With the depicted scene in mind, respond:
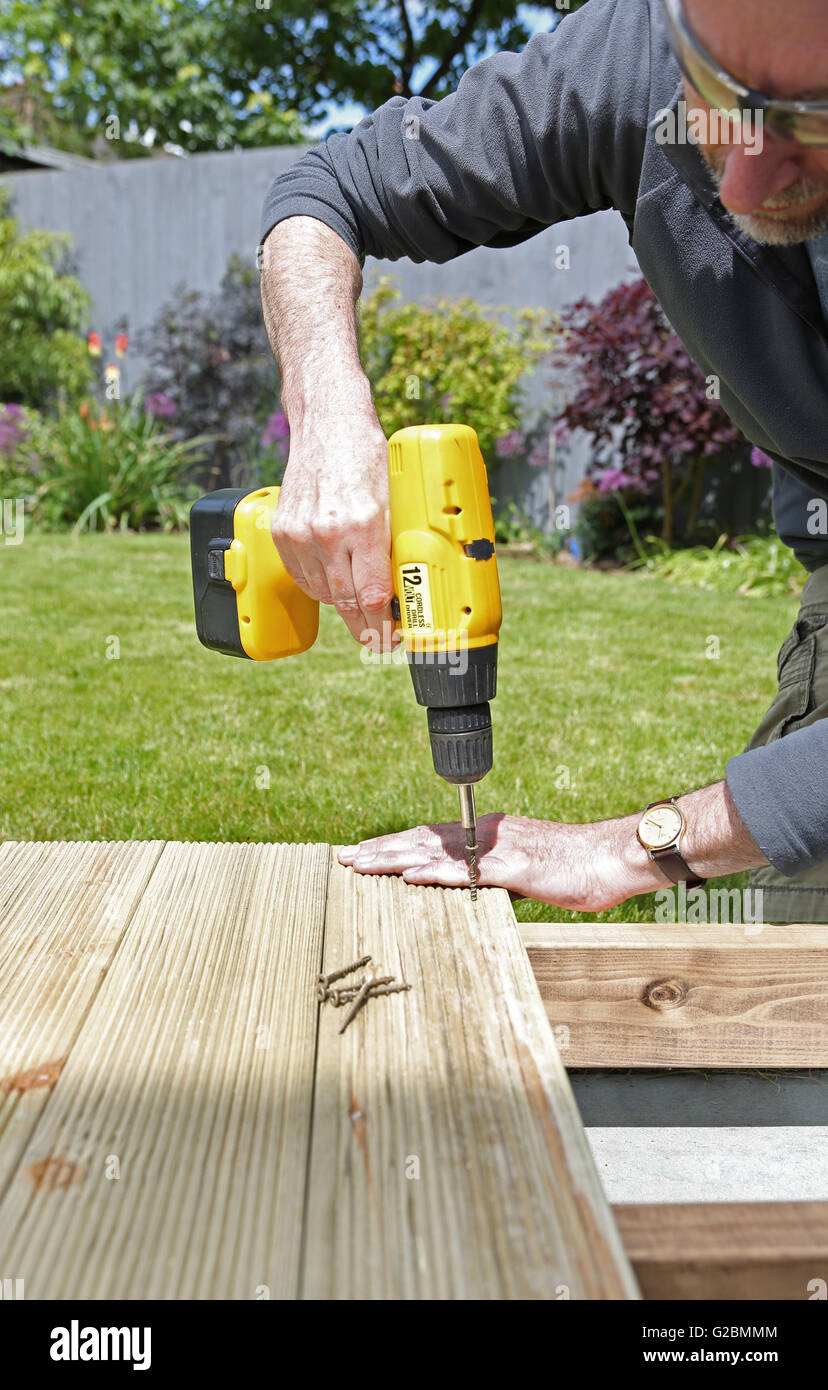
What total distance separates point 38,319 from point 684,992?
10.5 metres

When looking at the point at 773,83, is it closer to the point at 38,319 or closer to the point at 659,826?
the point at 659,826

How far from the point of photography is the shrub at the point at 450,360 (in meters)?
8.67

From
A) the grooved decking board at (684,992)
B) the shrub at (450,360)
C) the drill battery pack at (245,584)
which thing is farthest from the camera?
the shrub at (450,360)

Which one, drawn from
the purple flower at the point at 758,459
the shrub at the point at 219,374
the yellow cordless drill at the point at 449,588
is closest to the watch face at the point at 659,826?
the yellow cordless drill at the point at 449,588

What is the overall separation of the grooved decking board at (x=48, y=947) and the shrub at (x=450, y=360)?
23.9 feet

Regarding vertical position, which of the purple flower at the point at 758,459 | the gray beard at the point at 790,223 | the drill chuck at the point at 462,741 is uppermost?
the gray beard at the point at 790,223

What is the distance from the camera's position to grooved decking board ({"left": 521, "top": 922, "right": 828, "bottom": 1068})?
172 centimetres

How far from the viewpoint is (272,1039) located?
1225 millimetres

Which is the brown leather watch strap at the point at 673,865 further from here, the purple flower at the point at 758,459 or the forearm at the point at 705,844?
the purple flower at the point at 758,459

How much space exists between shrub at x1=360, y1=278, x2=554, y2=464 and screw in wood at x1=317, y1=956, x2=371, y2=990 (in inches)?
300

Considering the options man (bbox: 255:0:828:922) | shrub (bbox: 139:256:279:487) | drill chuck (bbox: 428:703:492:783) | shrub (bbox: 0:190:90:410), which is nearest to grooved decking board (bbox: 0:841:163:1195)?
man (bbox: 255:0:828:922)

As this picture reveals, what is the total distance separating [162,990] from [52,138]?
25196 millimetres
